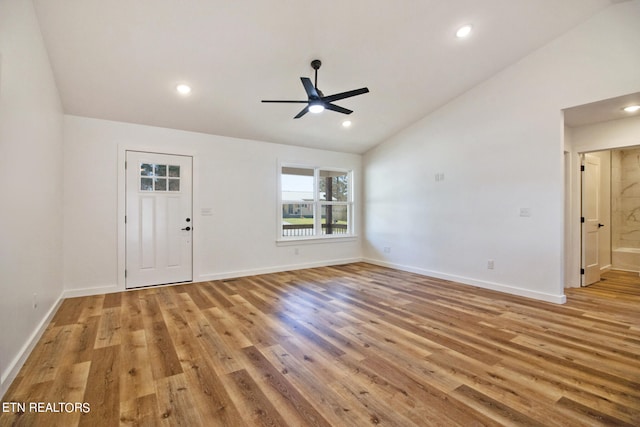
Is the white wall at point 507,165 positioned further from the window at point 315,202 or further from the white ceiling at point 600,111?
the window at point 315,202

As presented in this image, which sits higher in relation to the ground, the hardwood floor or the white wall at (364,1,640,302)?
the white wall at (364,1,640,302)

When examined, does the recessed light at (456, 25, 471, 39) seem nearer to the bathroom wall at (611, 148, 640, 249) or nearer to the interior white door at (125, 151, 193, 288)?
the interior white door at (125, 151, 193, 288)

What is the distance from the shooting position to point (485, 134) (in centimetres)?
456

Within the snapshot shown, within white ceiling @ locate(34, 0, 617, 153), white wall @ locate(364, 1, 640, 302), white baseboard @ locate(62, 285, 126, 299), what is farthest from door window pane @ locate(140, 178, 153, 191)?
white wall @ locate(364, 1, 640, 302)

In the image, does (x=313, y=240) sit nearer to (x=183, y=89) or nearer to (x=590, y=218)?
(x=183, y=89)

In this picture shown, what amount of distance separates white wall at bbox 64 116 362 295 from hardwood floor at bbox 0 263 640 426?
71 centimetres

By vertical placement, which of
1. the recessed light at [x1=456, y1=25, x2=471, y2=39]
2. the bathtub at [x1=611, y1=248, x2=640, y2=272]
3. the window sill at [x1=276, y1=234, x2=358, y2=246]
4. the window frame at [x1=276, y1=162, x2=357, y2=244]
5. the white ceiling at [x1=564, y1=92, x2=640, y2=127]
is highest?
the recessed light at [x1=456, y1=25, x2=471, y2=39]

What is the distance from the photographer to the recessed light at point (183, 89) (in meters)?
3.83

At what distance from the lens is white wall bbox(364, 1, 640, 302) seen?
3.50m

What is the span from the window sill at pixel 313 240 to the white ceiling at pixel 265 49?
7.79 ft

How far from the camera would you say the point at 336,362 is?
7.62ft

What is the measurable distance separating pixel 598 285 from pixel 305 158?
5.47 m

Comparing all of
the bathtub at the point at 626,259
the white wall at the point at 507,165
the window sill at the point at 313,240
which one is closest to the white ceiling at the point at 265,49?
the white wall at the point at 507,165

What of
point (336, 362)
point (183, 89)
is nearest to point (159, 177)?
point (183, 89)
